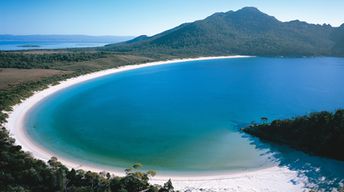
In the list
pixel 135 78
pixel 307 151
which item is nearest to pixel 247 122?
pixel 307 151

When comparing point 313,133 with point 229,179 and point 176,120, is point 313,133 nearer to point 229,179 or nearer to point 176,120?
point 229,179

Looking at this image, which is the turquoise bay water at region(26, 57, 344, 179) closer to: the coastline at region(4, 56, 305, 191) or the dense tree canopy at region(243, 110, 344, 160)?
the coastline at region(4, 56, 305, 191)

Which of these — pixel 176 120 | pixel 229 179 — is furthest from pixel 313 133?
pixel 176 120

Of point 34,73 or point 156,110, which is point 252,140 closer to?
point 156,110

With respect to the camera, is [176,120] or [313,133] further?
[176,120]

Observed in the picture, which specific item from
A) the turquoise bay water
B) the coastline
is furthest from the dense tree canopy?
the coastline

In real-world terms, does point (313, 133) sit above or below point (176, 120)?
above

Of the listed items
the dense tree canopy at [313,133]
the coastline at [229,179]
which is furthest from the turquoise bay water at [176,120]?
the dense tree canopy at [313,133]

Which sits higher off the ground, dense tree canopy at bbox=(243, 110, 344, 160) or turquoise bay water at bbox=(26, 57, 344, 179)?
dense tree canopy at bbox=(243, 110, 344, 160)

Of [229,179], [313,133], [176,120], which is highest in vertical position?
[313,133]
